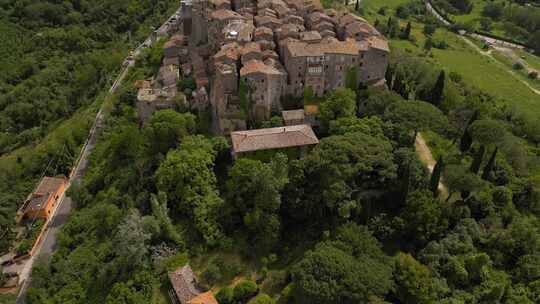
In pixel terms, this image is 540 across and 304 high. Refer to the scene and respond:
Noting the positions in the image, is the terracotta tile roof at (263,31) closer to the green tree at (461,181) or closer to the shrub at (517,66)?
the green tree at (461,181)

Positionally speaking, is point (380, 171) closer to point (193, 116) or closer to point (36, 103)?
point (193, 116)

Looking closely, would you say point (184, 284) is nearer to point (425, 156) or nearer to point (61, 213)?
point (61, 213)

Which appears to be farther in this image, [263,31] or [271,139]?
[263,31]

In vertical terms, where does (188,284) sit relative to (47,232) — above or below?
above

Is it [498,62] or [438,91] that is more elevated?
[438,91]

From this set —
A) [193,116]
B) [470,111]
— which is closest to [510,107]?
[470,111]

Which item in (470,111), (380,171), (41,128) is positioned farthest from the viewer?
(41,128)

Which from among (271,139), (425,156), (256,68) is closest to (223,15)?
(256,68)
